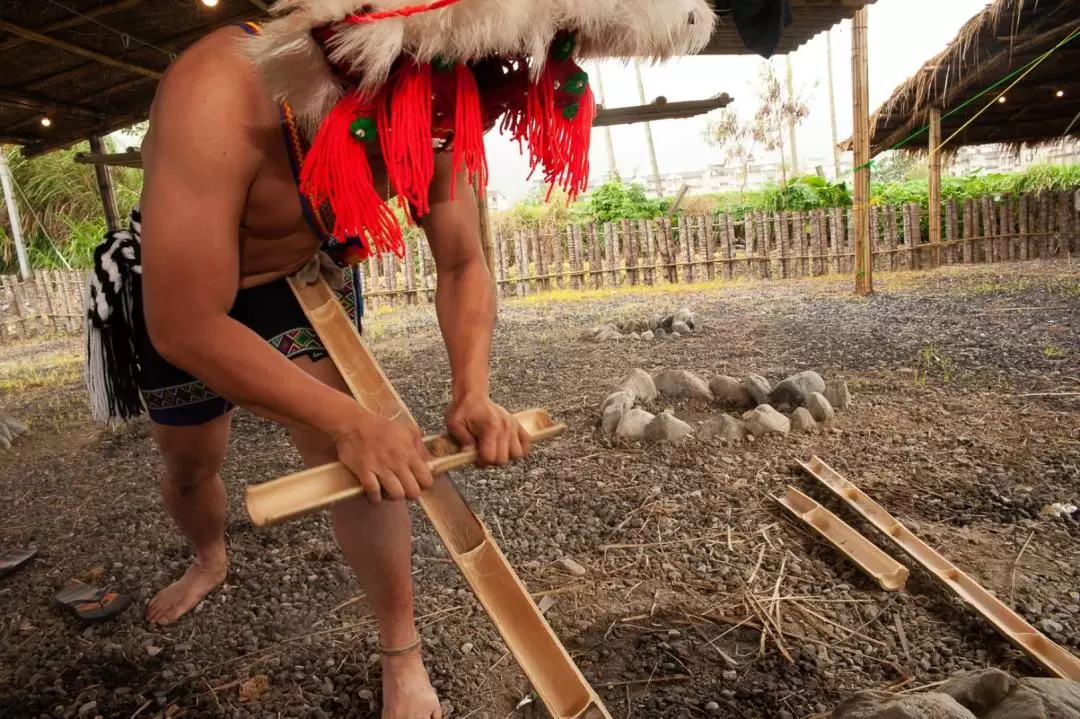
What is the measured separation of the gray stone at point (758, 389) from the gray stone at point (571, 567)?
5.12 feet

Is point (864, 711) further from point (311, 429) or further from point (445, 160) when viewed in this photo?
point (445, 160)

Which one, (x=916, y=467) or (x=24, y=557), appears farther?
(x=916, y=467)

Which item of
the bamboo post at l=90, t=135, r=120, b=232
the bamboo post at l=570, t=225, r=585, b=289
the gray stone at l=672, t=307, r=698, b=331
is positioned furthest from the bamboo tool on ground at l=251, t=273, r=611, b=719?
the bamboo post at l=570, t=225, r=585, b=289

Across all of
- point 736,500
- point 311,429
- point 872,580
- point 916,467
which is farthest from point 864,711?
point 916,467

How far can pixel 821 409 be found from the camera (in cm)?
291

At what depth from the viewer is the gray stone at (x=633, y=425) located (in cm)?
290

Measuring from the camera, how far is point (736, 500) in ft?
7.50

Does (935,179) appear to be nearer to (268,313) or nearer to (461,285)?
(461,285)

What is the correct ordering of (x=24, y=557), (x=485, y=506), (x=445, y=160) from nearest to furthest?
(x=445, y=160) < (x=24, y=557) < (x=485, y=506)

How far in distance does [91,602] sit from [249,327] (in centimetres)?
114

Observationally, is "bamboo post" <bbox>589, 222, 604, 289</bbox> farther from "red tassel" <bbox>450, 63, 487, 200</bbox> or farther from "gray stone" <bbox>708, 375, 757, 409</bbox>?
"red tassel" <bbox>450, 63, 487, 200</bbox>

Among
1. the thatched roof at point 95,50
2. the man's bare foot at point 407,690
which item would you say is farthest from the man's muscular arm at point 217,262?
the thatched roof at point 95,50

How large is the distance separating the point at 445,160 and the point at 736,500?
1524 millimetres

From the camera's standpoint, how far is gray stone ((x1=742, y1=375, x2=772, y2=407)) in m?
3.22
